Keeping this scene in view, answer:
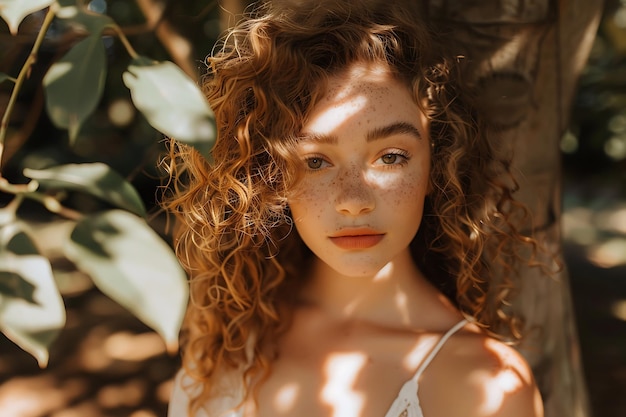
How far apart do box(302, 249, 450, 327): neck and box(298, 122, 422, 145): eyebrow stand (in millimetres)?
292

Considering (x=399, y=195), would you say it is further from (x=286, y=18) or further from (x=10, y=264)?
(x=10, y=264)

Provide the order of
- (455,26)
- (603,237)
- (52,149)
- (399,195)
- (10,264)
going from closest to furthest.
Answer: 1. (10,264)
2. (399,195)
3. (455,26)
4. (52,149)
5. (603,237)

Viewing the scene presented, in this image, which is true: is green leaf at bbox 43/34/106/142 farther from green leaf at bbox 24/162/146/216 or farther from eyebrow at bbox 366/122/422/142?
eyebrow at bbox 366/122/422/142

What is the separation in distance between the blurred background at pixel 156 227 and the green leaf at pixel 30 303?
147cm

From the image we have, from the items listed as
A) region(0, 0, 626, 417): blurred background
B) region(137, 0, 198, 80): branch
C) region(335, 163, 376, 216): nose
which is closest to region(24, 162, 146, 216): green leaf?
region(335, 163, 376, 216): nose

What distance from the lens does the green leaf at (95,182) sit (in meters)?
0.77

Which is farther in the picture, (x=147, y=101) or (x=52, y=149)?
(x=52, y=149)

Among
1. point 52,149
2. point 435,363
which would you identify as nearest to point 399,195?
point 435,363

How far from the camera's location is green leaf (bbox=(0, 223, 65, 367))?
2.32ft

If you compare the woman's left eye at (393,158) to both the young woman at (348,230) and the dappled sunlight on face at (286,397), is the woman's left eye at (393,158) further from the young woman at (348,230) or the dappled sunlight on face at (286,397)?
the dappled sunlight on face at (286,397)

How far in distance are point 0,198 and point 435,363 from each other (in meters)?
2.73

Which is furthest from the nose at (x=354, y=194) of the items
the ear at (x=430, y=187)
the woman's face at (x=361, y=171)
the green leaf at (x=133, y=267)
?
the green leaf at (x=133, y=267)

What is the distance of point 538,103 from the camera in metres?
2.03

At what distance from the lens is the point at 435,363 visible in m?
1.71
